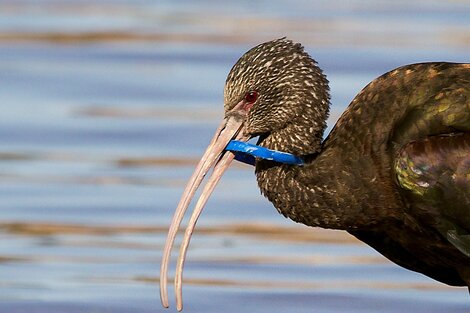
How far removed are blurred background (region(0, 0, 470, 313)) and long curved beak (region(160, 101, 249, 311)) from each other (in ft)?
5.19

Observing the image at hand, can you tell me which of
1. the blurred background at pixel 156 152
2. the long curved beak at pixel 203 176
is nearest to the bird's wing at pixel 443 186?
the long curved beak at pixel 203 176

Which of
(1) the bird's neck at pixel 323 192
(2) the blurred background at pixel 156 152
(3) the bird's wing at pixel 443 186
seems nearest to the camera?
(3) the bird's wing at pixel 443 186

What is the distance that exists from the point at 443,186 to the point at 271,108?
96 cm

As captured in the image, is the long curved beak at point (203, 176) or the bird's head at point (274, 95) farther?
the bird's head at point (274, 95)

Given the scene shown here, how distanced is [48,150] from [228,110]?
4943mm

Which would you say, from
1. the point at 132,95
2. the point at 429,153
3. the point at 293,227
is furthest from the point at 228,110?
the point at 132,95

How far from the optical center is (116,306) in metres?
10.6

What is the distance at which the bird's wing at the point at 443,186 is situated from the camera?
8922 millimetres

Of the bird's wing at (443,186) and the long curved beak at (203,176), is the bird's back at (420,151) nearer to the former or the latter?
the bird's wing at (443,186)

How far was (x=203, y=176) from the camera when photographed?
9078 millimetres

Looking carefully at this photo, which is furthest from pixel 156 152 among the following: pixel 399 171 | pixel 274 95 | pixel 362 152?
pixel 399 171

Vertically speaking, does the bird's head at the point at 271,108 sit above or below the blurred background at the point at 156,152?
above

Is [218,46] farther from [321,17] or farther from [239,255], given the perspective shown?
[239,255]

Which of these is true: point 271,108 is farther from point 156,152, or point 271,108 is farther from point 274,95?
point 156,152
